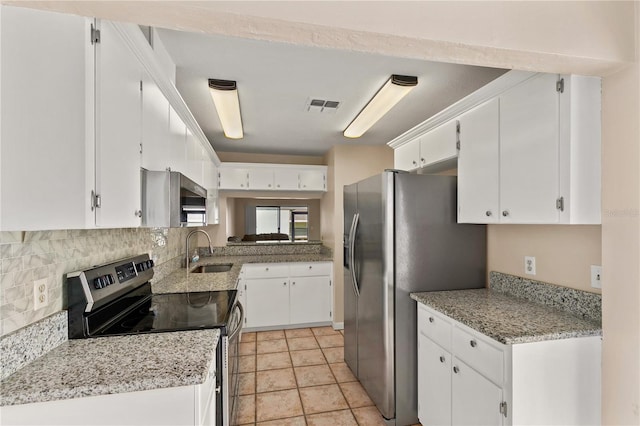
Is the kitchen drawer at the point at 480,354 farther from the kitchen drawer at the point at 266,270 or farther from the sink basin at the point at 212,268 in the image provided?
the kitchen drawer at the point at 266,270

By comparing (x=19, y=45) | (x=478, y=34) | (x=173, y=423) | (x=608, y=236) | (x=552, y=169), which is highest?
(x=478, y=34)

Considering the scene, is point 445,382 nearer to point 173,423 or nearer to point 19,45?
point 173,423

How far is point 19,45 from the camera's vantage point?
2.80ft

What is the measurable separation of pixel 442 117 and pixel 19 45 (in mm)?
2257

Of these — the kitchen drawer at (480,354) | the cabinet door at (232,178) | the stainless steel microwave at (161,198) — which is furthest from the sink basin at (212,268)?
the kitchen drawer at (480,354)

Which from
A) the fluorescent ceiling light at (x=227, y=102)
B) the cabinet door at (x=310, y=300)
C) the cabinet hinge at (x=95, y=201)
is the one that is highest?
the fluorescent ceiling light at (x=227, y=102)

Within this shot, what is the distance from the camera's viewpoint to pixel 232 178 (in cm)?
435

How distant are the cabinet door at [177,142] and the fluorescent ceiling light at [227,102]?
34cm

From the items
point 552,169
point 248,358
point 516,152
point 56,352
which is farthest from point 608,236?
point 248,358

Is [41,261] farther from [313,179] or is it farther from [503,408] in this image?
[313,179]

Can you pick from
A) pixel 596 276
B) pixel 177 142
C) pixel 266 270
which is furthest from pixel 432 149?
pixel 266 270

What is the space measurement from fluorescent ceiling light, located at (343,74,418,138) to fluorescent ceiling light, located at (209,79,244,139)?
1104mm

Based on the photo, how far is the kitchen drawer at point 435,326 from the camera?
1.83m

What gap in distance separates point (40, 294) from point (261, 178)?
3300 millimetres
